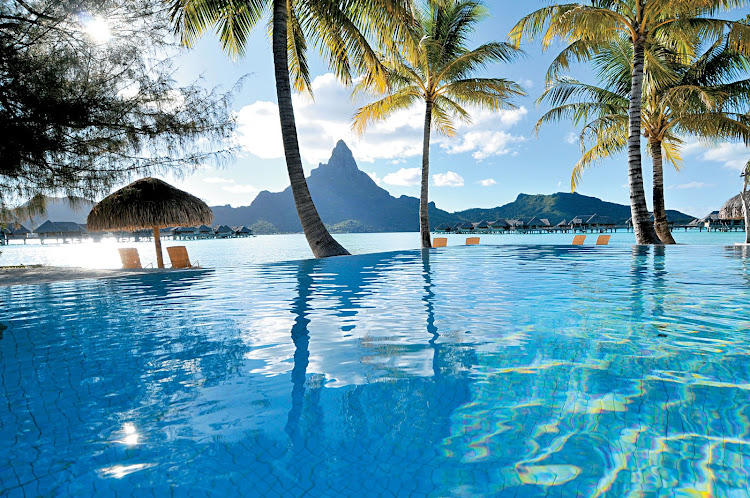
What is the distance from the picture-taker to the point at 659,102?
14734 mm

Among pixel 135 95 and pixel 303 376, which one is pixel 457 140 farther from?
pixel 303 376

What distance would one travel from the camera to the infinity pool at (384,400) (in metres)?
1.66

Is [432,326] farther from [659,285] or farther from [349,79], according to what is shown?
[349,79]

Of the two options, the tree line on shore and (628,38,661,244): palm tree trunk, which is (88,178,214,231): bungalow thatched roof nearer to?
the tree line on shore

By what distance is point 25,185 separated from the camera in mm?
7477

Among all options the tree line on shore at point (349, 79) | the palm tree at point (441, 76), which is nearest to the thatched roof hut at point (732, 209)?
the tree line on shore at point (349, 79)

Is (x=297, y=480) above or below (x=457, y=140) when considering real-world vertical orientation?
below

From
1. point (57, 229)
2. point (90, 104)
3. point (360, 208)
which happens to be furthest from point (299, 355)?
point (360, 208)

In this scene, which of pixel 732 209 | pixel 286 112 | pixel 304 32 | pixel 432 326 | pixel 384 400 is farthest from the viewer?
pixel 732 209

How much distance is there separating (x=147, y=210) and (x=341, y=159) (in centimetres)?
14745

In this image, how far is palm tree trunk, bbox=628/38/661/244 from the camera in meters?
12.4

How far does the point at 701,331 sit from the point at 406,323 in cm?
235

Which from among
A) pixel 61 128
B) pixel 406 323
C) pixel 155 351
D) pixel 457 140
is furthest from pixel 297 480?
pixel 457 140

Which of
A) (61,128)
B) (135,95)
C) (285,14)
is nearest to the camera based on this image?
(61,128)
